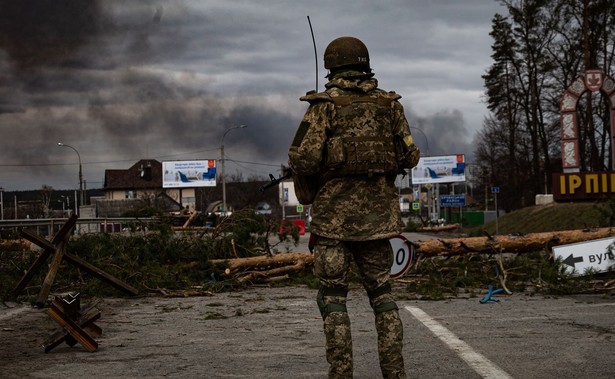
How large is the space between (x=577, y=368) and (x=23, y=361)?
4179 millimetres

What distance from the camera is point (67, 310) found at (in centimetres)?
763

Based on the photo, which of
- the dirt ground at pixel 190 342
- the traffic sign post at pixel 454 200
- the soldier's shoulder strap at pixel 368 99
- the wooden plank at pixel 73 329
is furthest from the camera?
the traffic sign post at pixel 454 200

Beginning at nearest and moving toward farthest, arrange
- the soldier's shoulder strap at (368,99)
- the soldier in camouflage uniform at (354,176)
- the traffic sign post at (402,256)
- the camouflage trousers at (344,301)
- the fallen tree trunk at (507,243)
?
the camouflage trousers at (344,301) < the soldier in camouflage uniform at (354,176) < the soldier's shoulder strap at (368,99) < the traffic sign post at (402,256) < the fallen tree trunk at (507,243)

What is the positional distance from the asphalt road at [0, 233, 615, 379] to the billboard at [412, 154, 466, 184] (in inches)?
3361

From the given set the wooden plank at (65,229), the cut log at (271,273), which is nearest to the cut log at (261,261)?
the cut log at (271,273)

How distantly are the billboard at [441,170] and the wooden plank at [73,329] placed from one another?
297ft

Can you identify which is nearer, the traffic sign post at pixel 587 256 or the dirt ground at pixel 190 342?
the dirt ground at pixel 190 342

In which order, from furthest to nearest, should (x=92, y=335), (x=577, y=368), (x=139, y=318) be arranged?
(x=139, y=318)
(x=92, y=335)
(x=577, y=368)

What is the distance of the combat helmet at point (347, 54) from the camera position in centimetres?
562

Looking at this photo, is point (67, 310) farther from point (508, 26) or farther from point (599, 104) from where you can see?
point (508, 26)

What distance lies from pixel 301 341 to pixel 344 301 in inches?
107

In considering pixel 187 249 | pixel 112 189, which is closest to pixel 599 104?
pixel 187 249

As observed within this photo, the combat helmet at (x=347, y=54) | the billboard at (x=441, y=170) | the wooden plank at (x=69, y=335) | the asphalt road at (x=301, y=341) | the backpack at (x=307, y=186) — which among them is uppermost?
the billboard at (x=441, y=170)

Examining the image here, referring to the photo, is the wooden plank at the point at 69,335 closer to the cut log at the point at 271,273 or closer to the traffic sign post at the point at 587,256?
the cut log at the point at 271,273
